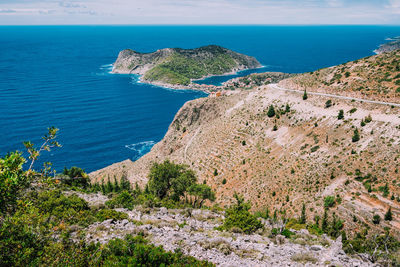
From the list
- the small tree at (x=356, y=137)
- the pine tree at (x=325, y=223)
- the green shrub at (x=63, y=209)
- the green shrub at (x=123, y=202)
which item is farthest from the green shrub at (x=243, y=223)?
the small tree at (x=356, y=137)

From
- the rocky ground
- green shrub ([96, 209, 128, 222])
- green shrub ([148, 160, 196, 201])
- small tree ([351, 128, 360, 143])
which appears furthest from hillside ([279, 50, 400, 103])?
green shrub ([96, 209, 128, 222])

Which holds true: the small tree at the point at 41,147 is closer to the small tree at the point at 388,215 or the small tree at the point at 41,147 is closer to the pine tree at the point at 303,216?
the pine tree at the point at 303,216

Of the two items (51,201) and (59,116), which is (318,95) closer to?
(51,201)

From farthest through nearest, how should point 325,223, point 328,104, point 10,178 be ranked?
point 328,104 → point 325,223 → point 10,178

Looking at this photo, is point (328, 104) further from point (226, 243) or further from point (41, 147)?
point (41, 147)

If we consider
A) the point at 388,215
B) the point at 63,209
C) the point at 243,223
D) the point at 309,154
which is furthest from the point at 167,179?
the point at 388,215

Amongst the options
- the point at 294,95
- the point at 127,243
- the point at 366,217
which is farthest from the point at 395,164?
the point at 127,243
